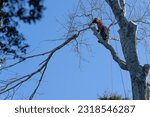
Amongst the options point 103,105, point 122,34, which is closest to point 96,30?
point 122,34

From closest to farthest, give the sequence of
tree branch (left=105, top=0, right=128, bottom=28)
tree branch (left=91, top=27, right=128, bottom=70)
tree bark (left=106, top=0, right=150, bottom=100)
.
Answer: tree bark (left=106, top=0, right=150, bottom=100) → tree branch (left=91, top=27, right=128, bottom=70) → tree branch (left=105, top=0, right=128, bottom=28)

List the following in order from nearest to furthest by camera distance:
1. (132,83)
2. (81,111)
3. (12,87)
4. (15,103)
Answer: (81,111) < (15,103) < (132,83) < (12,87)

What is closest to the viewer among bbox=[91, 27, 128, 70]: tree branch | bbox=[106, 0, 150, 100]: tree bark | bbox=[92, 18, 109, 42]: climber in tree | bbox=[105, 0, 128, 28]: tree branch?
bbox=[106, 0, 150, 100]: tree bark

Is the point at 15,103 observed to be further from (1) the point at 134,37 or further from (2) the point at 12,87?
(1) the point at 134,37

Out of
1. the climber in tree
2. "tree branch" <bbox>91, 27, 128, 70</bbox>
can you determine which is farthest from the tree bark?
the climber in tree

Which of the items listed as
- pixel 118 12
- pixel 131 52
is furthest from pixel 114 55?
pixel 118 12

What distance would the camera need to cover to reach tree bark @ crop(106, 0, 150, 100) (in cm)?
953

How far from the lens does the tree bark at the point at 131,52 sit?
9531 millimetres

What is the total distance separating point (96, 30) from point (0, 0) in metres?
1.99

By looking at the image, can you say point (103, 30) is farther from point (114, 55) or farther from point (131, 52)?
point (131, 52)

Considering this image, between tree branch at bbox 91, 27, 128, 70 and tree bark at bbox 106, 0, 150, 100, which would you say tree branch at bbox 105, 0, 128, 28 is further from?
tree branch at bbox 91, 27, 128, 70

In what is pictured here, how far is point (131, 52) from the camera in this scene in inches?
388

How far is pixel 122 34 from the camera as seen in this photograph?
33.0 ft

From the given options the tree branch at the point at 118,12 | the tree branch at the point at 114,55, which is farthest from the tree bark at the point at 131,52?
the tree branch at the point at 114,55
